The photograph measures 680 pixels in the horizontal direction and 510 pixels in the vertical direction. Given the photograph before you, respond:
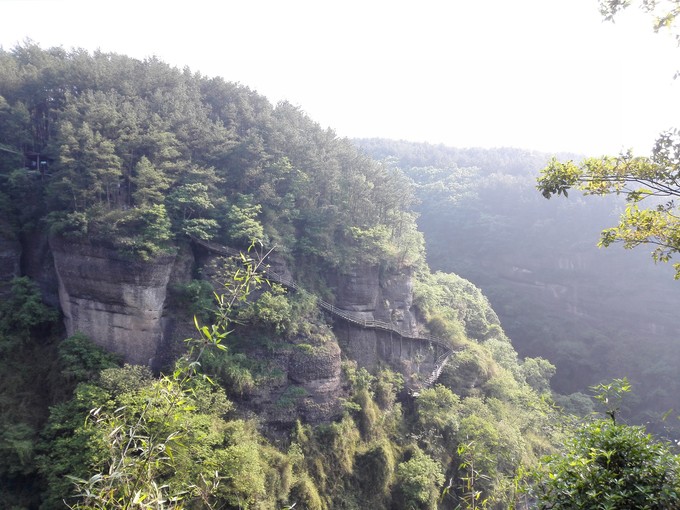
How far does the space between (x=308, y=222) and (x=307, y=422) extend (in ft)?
41.1

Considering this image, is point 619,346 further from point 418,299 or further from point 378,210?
point 378,210

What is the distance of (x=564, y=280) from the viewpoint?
2611 inches

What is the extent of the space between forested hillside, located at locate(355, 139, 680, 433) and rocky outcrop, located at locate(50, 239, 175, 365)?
47737 millimetres

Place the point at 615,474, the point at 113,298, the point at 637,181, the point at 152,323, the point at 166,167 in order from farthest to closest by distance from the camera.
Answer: the point at 166,167, the point at 152,323, the point at 113,298, the point at 637,181, the point at 615,474

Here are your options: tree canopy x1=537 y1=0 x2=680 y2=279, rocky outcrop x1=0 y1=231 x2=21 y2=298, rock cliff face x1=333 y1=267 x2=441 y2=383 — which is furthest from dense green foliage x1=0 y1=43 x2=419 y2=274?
tree canopy x1=537 y1=0 x2=680 y2=279

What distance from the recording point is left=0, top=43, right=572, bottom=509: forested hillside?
698 inches

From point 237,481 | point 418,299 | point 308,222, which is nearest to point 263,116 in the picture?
point 308,222

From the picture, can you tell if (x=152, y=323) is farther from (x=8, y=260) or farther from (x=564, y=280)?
(x=564, y=280)

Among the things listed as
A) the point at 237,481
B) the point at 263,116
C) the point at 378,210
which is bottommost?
the point at 237,481

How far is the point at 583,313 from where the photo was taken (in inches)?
2454

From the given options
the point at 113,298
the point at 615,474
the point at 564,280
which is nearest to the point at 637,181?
the point at 615,474

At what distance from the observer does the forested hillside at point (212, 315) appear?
17.7 m

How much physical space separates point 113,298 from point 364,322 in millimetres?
14053

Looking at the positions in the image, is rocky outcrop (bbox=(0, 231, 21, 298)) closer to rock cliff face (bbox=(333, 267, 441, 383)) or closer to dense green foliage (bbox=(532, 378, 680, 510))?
rock cliff face (bbox=(333, 267, 441, 383))
